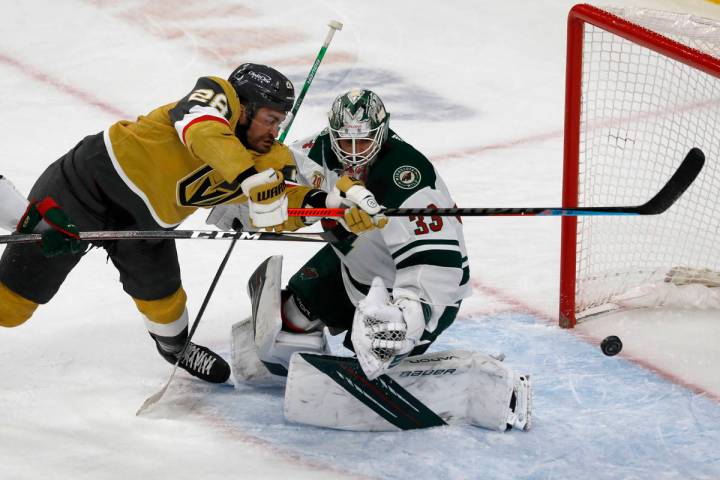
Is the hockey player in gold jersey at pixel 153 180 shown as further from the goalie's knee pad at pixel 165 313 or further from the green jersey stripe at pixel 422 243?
the green jersey stripe at pixel 422 243

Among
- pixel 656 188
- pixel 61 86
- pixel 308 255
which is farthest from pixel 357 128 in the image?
pixel 61 86

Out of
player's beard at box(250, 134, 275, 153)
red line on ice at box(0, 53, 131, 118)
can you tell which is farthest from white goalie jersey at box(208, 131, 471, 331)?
red line on ice at box(0, 53, 131, 118)

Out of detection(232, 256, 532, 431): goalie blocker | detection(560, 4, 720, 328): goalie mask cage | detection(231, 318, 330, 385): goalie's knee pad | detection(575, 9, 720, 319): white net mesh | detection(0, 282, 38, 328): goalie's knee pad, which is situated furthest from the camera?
detection(575, 9, 720, 319): white net mesh

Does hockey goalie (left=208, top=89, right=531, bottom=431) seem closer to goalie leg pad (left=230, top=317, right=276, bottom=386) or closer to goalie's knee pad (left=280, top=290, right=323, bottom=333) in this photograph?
goalie leg pad (left=230, top=317, right=276, bottom=386)

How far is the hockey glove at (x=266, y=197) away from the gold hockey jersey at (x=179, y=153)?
1.9 inches

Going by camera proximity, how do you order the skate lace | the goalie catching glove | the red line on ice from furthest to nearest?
the red line on ice → the skate lace → the goalie catching glove

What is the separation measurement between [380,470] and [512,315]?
1.22m

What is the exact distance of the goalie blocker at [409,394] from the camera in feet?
9.48

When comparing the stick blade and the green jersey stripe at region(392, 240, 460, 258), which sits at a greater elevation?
the stick blade

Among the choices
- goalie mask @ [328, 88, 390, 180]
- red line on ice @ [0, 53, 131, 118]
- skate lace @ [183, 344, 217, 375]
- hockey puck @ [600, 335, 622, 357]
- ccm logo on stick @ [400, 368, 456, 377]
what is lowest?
red line on ice @ [0, 53, 131, 118]

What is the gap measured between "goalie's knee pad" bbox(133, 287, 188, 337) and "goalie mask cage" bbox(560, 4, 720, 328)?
4.37 feet

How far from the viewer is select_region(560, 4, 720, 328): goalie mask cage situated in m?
3.56

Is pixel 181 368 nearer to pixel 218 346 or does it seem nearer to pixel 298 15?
pixel 218 346

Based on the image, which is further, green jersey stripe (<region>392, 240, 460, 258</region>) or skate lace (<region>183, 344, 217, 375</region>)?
skate lace (<region>183, 344, 217, 375</region>)
